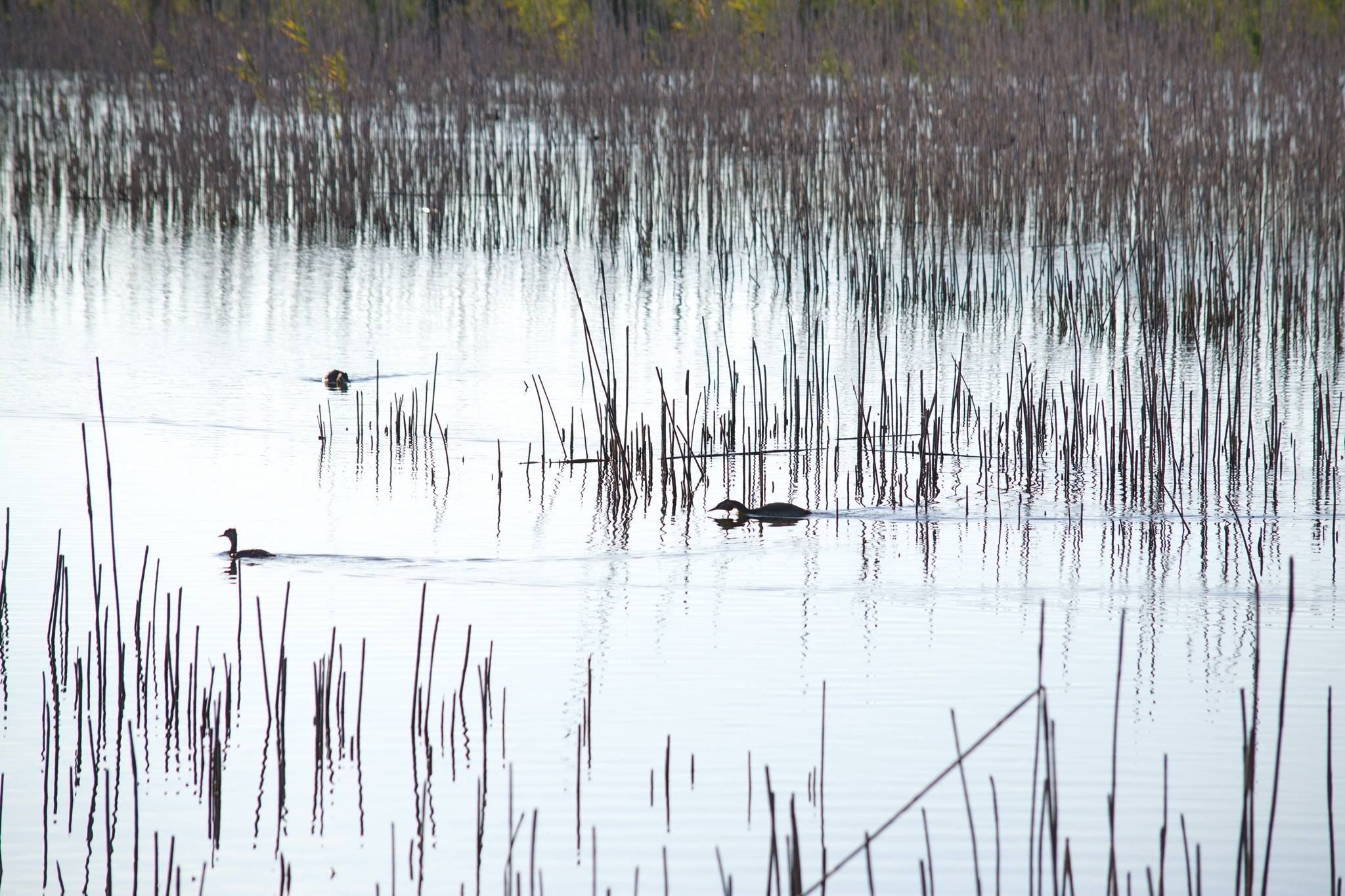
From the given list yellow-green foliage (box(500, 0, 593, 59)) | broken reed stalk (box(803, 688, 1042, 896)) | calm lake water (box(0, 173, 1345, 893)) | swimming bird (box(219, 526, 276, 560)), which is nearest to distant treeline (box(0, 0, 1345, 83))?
yellow-green foliage (box(500, 0, 593, 59))

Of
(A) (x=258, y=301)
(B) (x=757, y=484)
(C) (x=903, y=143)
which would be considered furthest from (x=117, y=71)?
(B) (x=757, y=484)

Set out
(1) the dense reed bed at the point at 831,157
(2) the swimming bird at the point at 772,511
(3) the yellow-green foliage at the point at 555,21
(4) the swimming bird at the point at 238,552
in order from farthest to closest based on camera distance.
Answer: (3) the yellow-green foliage at the point at 555,21 → (1) the dense reed bed at the point at 831,157 → (2) the swimming bird at the point at 772,511 → (4) the swimming bird at the point at 238,552

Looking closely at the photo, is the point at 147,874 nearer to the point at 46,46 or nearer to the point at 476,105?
the point at 476,105

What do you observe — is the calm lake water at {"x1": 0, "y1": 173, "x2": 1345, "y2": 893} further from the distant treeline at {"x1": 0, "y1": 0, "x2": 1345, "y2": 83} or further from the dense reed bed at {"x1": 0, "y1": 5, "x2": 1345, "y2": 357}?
the distant treeline at {"x1": 0, "y1": 0, "x2": 1345, "y2": 83}

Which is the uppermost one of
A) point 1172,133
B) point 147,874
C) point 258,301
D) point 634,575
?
point 1172,133

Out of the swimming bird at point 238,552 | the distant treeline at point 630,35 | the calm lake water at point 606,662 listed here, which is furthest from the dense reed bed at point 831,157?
the swimming bird at point 238,552

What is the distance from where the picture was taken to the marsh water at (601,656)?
7.97 ft

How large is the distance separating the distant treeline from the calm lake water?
13.0 ft

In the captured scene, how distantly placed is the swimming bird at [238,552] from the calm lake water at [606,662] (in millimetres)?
29

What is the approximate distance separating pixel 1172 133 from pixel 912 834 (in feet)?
23.0

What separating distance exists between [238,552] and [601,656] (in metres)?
1.08

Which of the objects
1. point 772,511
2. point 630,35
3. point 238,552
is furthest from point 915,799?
point 630,35

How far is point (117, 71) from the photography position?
1162 centimetres

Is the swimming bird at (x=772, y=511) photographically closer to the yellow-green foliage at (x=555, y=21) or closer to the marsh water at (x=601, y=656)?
the marsh water at (x=601, y=656)
